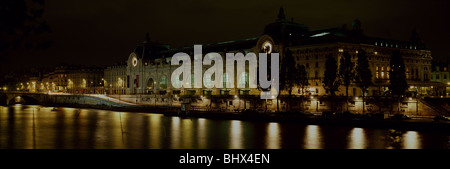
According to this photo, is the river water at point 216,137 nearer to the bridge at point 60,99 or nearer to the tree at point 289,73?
the tree at point 289,73

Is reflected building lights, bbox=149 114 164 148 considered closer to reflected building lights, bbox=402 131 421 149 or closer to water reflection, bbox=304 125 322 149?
water reflection, bbox=304 125 322 149

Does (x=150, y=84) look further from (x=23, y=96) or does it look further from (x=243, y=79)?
(x=243, y=79)

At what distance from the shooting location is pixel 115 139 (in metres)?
42.8

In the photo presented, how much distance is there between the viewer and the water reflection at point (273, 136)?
37969 millimetres

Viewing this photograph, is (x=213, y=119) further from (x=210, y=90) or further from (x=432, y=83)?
(x=432, y=83)

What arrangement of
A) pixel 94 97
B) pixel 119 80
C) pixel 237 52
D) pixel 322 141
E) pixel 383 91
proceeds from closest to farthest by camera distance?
pixel 322 141 < pixel 383 91 < pixel 237 52 < pixel 94 97 < pixel 119 80

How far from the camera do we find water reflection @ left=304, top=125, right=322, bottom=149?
36.9m

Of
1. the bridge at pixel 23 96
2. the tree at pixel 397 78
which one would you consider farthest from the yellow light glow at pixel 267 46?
the bridge at pixel 23 96

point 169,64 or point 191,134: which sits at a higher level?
point 169,64

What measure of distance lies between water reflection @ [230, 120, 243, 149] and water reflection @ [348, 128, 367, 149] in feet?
31.5

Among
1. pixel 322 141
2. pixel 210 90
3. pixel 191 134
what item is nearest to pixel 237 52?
pixel 210 90

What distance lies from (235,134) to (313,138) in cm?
827

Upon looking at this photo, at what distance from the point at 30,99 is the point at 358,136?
343ft

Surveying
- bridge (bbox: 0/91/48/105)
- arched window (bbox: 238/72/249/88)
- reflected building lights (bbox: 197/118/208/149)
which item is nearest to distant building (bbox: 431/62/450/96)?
arched window (bbox: 238/72/249/88)
